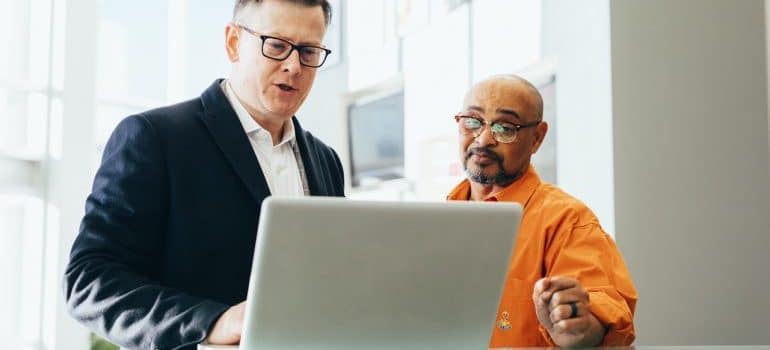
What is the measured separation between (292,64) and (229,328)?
2.09ft

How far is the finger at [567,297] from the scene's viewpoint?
1.36 m

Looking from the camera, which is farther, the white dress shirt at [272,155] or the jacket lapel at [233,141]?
the white dress shirt at [272,155]

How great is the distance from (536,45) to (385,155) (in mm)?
1719

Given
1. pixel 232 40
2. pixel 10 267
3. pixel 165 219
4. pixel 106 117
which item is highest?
pixel 106 117

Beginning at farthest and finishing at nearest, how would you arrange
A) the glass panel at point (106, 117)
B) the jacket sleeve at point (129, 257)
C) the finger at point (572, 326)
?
the glass panel at point (106, 117) → the finger at point (572, 326) → the jacket sleeve at point (129, 257)

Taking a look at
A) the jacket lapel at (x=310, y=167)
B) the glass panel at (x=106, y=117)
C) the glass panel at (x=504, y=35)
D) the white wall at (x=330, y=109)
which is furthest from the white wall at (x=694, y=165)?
the glass panel at (x=106, y=117)

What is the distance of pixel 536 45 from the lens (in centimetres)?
351

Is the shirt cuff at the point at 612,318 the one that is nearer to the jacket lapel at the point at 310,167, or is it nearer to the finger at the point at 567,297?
the finger at the point at 567,297

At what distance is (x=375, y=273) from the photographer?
104 centimetres

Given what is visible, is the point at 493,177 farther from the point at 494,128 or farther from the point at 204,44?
the point at 204,44

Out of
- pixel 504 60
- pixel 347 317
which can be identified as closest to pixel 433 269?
pixel 347 317

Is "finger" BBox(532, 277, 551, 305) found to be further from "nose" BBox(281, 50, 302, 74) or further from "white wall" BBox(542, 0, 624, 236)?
"white wall" BBox(542, 0, 624, 236)

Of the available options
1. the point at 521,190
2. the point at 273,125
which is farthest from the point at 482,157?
the point at 273,125

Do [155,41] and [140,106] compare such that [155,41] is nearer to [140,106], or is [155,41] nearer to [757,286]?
[140,106]
